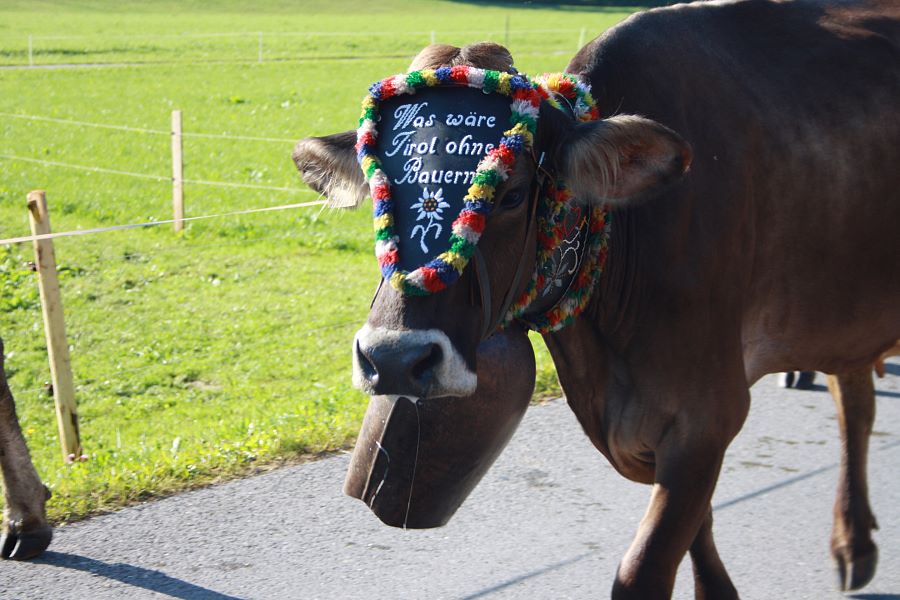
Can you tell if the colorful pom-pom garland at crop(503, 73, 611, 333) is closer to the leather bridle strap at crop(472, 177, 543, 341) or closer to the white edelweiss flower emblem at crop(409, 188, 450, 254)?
the leather bridle strap at crop(472, 177, 543, 341)

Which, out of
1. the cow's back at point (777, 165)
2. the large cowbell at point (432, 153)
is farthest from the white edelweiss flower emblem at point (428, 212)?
the cow's back at point (777, 165)

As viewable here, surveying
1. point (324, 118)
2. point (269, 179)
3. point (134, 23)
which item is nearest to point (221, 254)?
point (269, 179)

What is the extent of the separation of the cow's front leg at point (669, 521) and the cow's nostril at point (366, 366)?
95 centimetres

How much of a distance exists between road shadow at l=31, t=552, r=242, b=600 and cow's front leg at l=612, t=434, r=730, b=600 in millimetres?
1464

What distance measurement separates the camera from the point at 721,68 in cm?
344

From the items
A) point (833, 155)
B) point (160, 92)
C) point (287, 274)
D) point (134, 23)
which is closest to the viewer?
point (833, 155)

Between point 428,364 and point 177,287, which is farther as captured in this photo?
point 177,287

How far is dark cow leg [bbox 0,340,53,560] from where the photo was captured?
4141 millimetres

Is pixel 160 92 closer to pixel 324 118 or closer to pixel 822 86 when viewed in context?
pixel 324 118

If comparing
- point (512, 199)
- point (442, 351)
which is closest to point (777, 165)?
point (512, 199)

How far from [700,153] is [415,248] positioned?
98cm

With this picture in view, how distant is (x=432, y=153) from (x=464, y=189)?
123 mm

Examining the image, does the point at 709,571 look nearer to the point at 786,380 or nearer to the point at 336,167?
the point at 336,167

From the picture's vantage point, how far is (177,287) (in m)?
9.47
